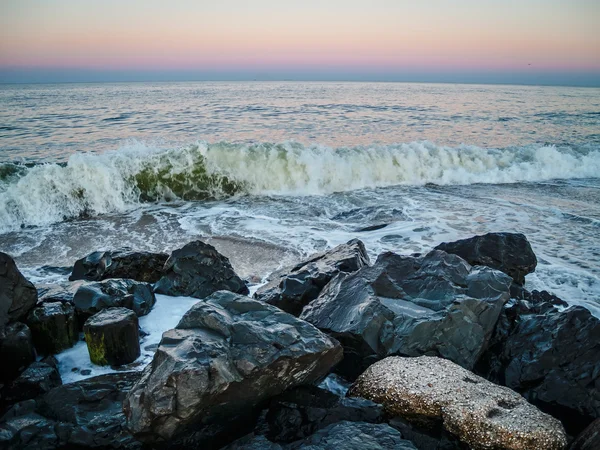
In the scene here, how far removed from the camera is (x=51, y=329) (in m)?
3.25

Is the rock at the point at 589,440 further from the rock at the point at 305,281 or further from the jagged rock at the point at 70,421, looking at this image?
the jagged rock at the point at 70,421

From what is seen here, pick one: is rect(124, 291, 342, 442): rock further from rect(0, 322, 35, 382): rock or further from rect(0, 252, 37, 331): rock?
rect(0, 252, 37, 331): rock

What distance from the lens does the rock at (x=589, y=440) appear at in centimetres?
221

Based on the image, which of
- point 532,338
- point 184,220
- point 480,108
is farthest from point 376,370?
point 480,108

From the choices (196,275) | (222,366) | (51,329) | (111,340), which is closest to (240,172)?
(196,275)

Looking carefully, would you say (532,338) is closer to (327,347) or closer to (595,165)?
(327,347)

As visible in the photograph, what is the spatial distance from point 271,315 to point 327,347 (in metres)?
0.42

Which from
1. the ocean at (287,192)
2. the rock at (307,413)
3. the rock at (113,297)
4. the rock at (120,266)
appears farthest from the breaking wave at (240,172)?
the rock at (307,413)

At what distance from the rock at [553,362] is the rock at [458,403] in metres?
0.45

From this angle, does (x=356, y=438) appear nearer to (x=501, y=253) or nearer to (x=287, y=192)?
(x=501, y=253)

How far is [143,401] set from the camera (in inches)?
87.1

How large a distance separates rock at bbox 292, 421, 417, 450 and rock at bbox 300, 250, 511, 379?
745 mm

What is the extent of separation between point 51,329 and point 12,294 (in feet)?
1.19

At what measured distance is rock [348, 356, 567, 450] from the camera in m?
2.32
